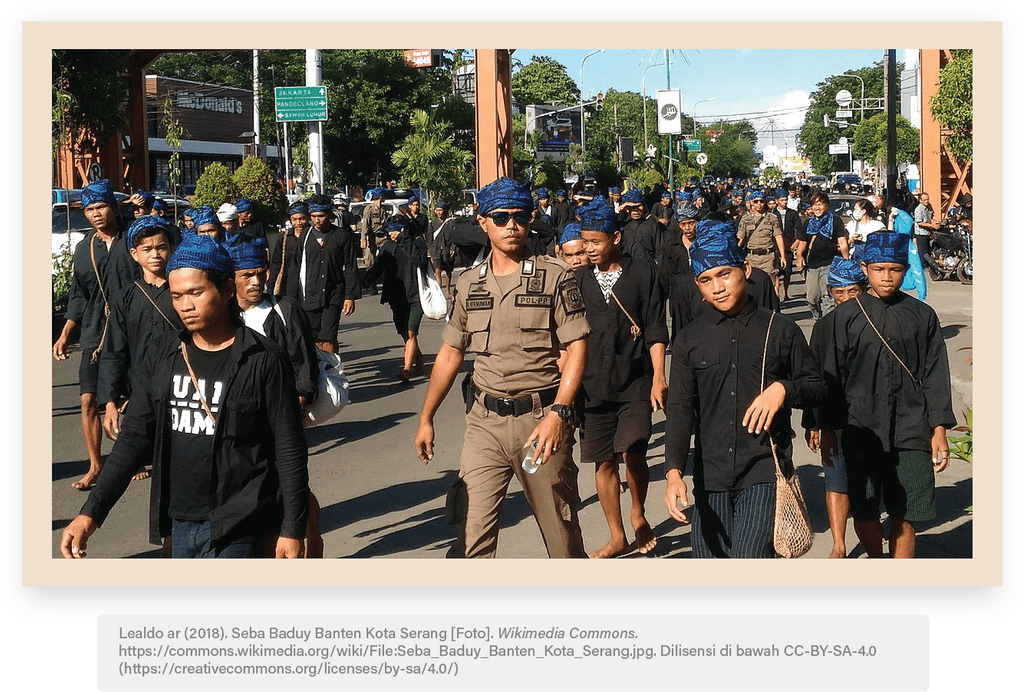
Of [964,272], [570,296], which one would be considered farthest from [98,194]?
[964,272]

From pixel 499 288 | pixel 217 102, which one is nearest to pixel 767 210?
pixel 499 288

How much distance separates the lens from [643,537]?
7.36m

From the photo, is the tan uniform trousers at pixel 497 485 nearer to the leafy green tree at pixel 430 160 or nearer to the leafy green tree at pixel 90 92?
the leafy green tree at pixel 90 92

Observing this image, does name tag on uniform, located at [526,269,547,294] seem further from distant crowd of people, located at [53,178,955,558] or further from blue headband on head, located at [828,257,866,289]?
blue headband on head, located at [828,257,866,289]

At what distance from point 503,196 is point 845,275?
8.83ft

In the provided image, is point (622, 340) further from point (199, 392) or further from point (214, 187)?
point (214, 187)

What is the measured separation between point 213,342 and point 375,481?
460cm

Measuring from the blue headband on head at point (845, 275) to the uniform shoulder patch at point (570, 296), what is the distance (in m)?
2.30

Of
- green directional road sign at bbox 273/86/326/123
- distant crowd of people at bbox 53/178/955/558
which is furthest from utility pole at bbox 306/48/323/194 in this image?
distant crowd of people at bbox 53/178/955/558

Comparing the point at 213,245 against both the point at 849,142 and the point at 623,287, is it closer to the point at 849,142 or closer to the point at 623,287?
the point at 623,287

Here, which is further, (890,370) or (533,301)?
(890,370)

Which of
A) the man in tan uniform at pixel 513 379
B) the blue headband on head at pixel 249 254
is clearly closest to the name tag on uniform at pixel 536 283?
the man in tan uniform at pixel 513 379

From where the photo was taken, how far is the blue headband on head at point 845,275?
24.7ft

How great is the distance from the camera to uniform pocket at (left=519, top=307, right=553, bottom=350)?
581cm
